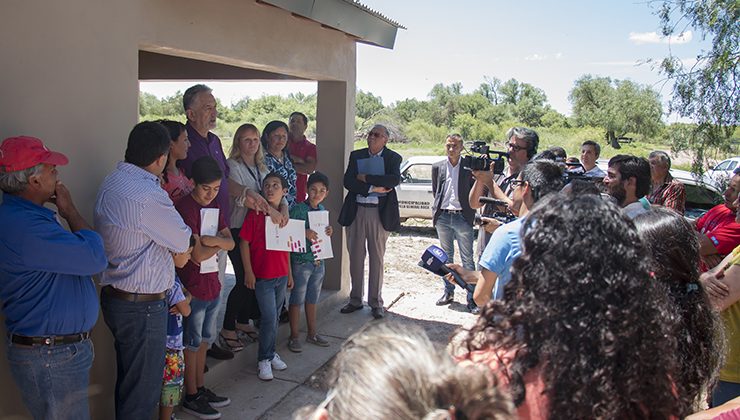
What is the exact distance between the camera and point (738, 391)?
2865 mm

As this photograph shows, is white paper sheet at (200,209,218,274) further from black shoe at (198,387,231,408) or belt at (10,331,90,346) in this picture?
belt at (10,331,90,346)

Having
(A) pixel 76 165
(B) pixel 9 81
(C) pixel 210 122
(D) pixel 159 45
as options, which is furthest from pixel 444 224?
(B) pixel 9 81

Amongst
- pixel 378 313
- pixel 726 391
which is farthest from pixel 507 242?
pixel 378 313

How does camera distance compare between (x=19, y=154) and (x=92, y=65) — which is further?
(x=92, y=65)

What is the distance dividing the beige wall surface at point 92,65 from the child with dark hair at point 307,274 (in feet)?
4.53

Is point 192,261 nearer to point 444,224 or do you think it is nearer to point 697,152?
point 444,224

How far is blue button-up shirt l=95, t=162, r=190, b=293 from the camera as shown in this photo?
3127 millimetres

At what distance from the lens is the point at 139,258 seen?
3.21 meters

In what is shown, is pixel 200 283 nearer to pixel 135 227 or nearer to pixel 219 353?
pixel 135 227

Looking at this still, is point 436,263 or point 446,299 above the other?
point 436,263

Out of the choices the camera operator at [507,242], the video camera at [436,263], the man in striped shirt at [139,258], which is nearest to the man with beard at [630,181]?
the camera operator at [507,242]

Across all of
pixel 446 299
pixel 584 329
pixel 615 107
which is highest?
pixel 615 107

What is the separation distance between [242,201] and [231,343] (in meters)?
1.24

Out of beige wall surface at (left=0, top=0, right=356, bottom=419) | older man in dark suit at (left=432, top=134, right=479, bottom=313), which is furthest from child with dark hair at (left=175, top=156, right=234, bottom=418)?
older man in dark suit at (left=432, top=134, right=479, bottom=313)
